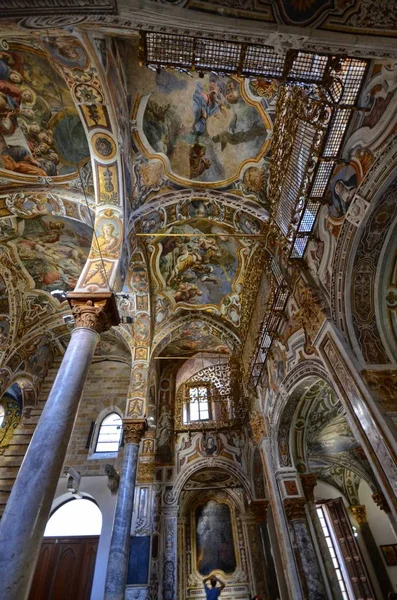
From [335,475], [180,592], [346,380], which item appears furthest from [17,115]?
[335,475]

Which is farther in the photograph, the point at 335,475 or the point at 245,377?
the point at 335,475

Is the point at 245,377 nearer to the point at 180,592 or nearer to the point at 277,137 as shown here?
the point at 277,137

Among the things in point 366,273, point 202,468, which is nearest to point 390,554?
point 202,468

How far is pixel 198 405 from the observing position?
44.7ft

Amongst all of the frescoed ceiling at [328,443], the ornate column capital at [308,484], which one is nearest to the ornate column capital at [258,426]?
the frescoed ceiling at [328,443]

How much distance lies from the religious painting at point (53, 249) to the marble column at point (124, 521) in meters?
5.33

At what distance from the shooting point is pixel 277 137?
694cm

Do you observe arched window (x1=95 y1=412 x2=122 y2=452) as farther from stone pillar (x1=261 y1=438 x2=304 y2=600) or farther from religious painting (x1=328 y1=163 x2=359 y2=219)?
religious painting (x1=328 y1=163 x2=359 y2=219)

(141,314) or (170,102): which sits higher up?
(170,102)

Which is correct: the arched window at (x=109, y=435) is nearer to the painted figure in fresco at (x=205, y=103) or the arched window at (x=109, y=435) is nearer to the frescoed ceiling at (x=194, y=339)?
the frescoed ceiling at (x=194, y=339)

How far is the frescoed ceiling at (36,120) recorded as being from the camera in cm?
635

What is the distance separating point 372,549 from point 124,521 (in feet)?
33.4

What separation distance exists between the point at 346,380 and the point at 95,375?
38.4 ft

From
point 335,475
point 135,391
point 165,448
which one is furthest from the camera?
point 335,475
